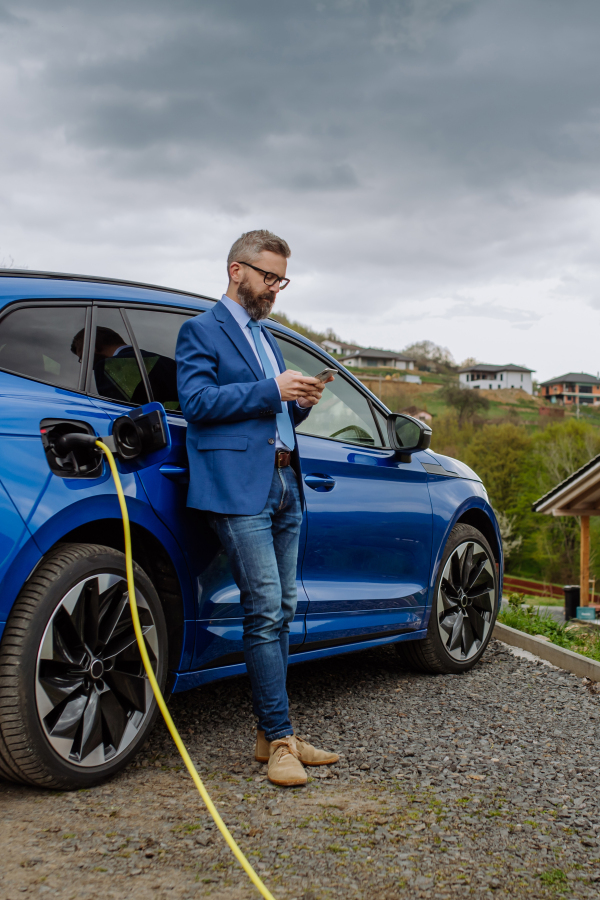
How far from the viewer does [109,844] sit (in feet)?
7.84

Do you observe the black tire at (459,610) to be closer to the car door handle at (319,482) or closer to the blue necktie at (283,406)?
the car door handle at (319,482)

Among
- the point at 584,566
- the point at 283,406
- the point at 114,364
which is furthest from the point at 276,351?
the point at 584,566

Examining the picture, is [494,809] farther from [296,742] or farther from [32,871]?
[32,871]

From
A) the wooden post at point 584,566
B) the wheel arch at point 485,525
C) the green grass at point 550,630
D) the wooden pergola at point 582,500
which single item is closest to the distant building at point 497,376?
the wooden post at point 584,566

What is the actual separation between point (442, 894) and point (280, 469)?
1584 millimetres

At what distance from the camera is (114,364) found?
3115 millimetres

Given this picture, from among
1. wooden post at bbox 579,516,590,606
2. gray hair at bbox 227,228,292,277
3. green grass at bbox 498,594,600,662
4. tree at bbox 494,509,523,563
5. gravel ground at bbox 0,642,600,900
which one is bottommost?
tree at bbox 494,509,523,563

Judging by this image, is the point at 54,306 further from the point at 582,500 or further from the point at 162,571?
the point at 582,500

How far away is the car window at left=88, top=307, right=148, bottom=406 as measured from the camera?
3029 millimetres

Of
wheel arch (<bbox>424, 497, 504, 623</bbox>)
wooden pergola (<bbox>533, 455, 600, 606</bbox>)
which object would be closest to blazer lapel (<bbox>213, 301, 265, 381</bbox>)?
wheel arch (<bbox>424, 497, 504, 623</bbox>)

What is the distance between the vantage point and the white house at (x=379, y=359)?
485ft

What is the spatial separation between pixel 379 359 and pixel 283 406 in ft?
488

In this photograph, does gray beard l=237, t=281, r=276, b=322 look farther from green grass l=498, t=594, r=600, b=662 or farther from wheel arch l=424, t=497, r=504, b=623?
green grass l=498, t=594, r=600, b=662

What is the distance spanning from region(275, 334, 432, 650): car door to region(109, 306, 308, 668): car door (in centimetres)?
52
